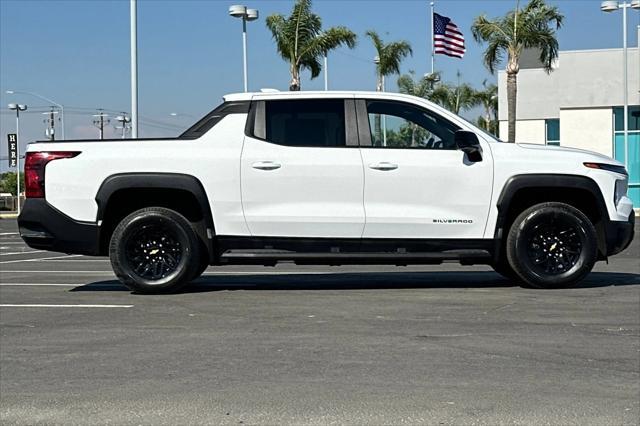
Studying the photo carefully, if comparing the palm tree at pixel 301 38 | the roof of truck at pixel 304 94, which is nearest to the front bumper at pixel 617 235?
the roof of truck at pixel 304 94

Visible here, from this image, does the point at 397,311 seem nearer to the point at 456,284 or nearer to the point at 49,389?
the point at 456,284

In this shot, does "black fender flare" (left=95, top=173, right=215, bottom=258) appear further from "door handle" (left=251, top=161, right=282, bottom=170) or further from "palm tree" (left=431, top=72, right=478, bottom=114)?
"palm tree" (left=431, top=72, right=478, bottom=114)

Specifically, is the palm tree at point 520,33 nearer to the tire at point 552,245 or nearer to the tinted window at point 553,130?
the tinted window at point 553,130

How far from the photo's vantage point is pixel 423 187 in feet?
29.0

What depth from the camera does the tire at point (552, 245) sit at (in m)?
8.95

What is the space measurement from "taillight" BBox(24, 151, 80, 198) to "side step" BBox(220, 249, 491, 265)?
1876 mm

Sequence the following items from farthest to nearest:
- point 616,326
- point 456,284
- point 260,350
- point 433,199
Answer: point 456,284, point 433,199, point 616,326, point 260,350

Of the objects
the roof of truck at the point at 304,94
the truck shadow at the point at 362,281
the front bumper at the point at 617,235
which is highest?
the roof of truck at the point at 304,94

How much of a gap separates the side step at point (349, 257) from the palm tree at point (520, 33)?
31.7 meters

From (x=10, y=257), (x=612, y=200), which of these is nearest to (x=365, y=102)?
(x=612, y=200)

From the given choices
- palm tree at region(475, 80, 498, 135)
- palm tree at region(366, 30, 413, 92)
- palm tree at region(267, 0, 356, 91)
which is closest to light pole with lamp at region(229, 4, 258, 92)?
palm tree at region(267, 0, 356, 91)

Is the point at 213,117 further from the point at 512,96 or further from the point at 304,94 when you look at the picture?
the point at 512,96

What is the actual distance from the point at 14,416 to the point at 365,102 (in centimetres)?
532

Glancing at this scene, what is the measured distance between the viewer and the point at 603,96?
44094 millimetres
